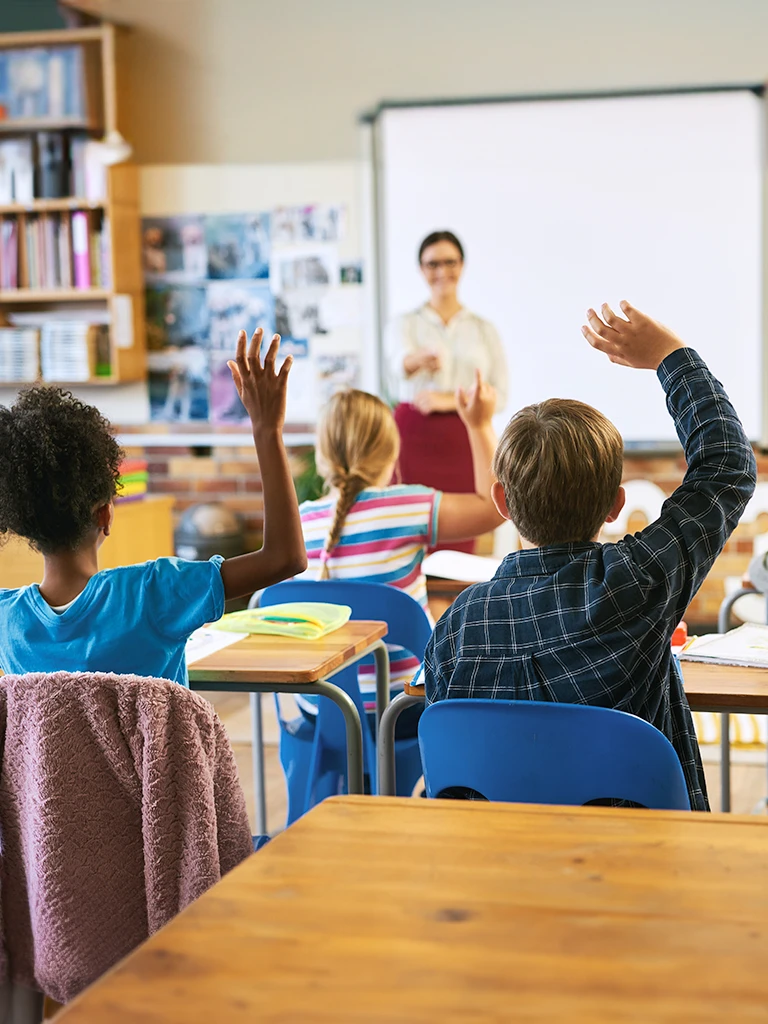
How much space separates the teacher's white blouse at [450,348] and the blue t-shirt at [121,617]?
3327 mm

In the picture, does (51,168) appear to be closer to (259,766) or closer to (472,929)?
(259,766)

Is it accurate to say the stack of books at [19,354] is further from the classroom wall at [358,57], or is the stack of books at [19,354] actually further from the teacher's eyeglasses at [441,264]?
the teacher's eyeglasses at [441,264]

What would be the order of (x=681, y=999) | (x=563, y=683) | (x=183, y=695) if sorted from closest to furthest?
(x=681, y=999), (x=183, y=695), (x=563, y=683)

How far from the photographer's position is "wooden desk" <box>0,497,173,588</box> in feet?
13.1

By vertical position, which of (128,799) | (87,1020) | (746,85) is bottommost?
(128,799)

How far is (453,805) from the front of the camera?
0.92 metres

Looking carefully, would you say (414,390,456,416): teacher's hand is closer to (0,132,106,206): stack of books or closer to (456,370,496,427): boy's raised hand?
(0,132,106,206): stack of books

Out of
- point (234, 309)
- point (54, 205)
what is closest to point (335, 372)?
point (234, 309)

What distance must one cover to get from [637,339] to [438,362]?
311cm

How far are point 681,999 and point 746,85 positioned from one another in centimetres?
469

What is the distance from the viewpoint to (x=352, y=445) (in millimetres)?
2381

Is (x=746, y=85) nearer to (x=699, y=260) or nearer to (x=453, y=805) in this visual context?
(x=699, y=260)

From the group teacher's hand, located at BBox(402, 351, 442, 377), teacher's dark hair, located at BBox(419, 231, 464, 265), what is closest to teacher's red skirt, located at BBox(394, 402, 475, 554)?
teacher's hand, located at BBox(402, 351, 442, 377)

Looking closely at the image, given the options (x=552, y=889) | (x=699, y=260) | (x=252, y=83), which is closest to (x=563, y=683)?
(x=552, y=889)
